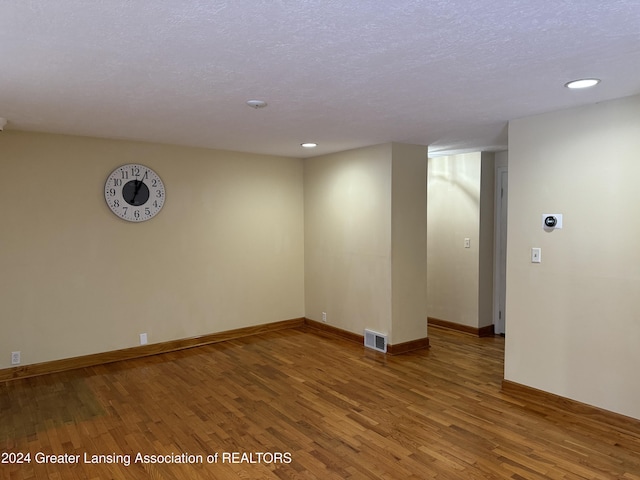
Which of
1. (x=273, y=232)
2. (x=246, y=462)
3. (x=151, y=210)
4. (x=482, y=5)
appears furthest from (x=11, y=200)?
(x=482, y=5)

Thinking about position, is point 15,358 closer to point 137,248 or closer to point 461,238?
point 137,248

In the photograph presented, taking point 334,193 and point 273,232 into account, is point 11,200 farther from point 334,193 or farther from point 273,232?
point 334,193

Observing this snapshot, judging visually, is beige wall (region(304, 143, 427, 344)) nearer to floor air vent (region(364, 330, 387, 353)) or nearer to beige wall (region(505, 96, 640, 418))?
floor air vent (region(364, 330, 387, 353))

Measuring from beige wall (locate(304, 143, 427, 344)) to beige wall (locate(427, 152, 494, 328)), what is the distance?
858mm

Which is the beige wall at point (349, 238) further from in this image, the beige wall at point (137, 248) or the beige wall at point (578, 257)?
the beige wall at point (578, 257)

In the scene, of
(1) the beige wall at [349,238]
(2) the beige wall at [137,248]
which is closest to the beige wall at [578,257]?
(1) the beige wall at [349,238]

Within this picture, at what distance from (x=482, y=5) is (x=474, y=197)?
13.1 ft

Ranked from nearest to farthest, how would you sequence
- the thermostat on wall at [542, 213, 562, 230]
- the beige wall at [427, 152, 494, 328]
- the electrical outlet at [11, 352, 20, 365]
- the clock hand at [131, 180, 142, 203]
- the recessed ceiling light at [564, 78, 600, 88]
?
the recessed ceiling light at [564, 78, 600, 88]
the thermostat on wall at [542, 213, 562, 230]
the electrical outlet at [11, 352, 20, 365]
the clock hand at [131, 180, 142, 203]
the beige wall at [427, 152, 494, 328]

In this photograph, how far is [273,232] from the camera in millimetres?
5648

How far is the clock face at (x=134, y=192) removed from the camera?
4.41 meters

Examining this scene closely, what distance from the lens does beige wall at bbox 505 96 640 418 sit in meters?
2.92

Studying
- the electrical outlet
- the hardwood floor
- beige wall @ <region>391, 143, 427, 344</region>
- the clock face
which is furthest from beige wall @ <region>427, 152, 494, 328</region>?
the electrical outlet

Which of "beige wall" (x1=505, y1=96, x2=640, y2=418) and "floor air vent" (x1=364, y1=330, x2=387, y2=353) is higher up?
"beige wall" (x1=505, y1=96, x2=640, y2=418)

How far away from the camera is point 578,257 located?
316cm
